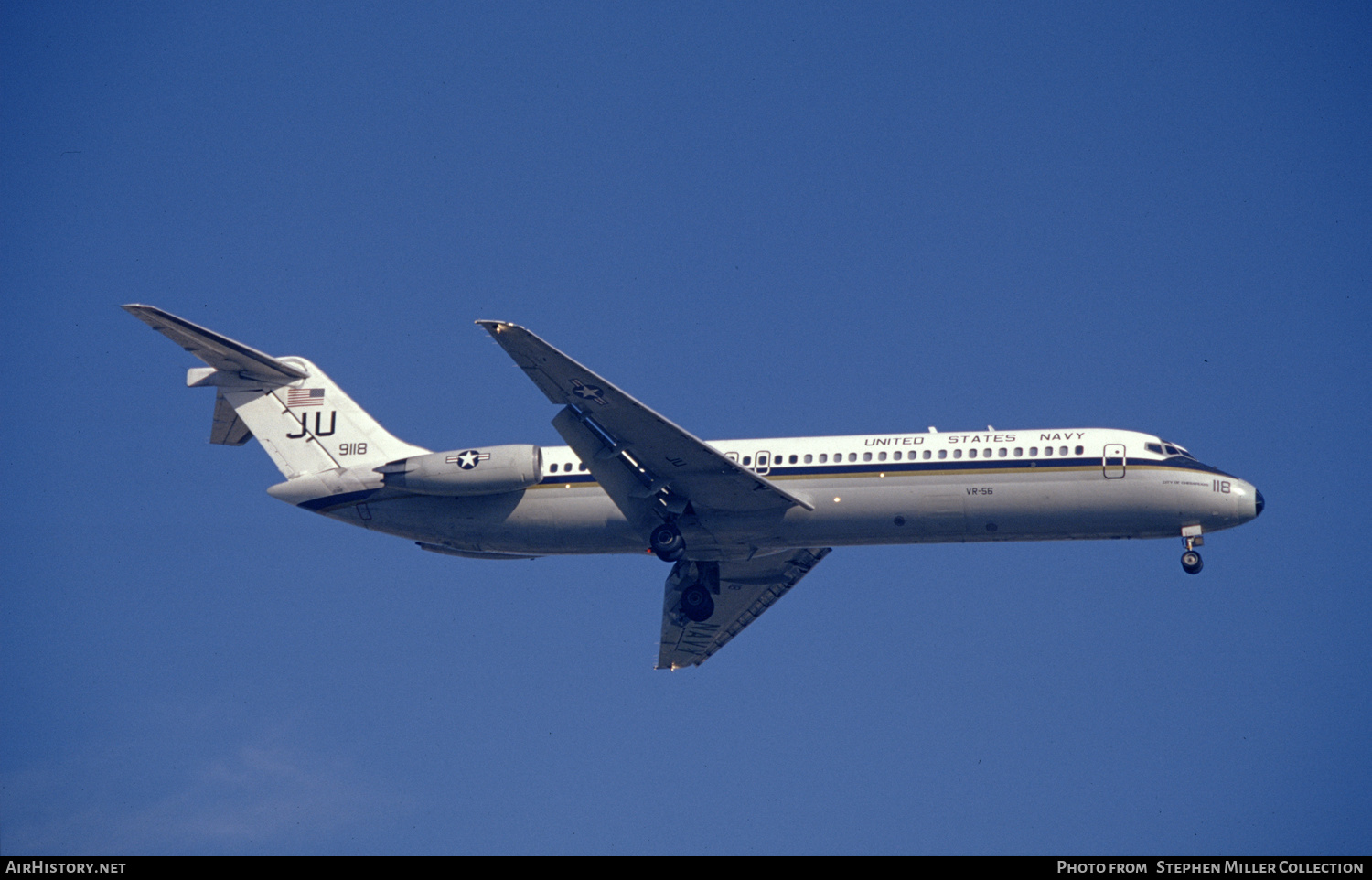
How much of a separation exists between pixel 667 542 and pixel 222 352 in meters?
12.4

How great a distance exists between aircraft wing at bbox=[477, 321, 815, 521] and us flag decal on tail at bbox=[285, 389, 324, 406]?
7911 millimetres

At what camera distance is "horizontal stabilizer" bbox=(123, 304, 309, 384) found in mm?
33469

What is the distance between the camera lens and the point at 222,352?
35.8 metres

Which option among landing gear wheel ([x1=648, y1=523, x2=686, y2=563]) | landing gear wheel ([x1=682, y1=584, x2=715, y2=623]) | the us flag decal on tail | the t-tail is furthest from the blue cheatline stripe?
the us flag decal on tail

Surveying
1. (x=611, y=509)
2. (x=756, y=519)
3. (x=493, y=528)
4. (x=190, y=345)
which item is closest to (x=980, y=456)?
(x=756, y=519)

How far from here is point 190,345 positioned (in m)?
35.2

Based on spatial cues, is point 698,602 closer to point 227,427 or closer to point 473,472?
point 473,472

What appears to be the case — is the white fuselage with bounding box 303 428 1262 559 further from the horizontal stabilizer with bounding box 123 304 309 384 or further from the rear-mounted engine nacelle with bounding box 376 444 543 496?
the horizontal stabilizer with bounding box 123 304 309 384

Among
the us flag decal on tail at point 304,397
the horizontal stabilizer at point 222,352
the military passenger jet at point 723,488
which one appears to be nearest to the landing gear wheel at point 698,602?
the military passenger jet at point 723,488
